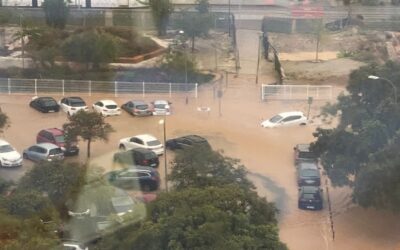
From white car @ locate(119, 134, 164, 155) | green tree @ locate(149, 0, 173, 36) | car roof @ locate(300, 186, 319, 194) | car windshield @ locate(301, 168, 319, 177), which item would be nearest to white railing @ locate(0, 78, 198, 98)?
white car @ locate(119, 134, 164, 155)

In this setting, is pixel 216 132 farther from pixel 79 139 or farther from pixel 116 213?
pixel 116 213

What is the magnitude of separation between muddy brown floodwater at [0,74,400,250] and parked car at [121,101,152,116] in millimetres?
97

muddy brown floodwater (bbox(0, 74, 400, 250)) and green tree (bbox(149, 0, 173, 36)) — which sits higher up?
green tree (bbox(149, 0, 173, 36))

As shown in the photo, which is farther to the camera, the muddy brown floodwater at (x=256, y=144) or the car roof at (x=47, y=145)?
the car roof at (x=47, y=145)

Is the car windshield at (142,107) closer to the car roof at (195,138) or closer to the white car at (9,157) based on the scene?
the car roof at (195,138)

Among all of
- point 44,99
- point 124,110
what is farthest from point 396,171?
point 44,99

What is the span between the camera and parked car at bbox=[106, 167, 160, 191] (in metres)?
8.51

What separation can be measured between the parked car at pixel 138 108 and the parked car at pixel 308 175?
3363 millimetres

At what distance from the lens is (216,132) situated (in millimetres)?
11156

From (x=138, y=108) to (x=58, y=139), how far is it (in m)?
1.98

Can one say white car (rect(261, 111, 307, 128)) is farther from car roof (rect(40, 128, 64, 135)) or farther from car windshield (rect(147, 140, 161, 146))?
car roof (rect(40, 128, 64, 135))

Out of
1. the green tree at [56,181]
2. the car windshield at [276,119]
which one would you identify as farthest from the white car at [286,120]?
the green tree at [56,181]

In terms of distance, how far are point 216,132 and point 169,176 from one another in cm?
328

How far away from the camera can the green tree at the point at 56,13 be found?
17.3 m
